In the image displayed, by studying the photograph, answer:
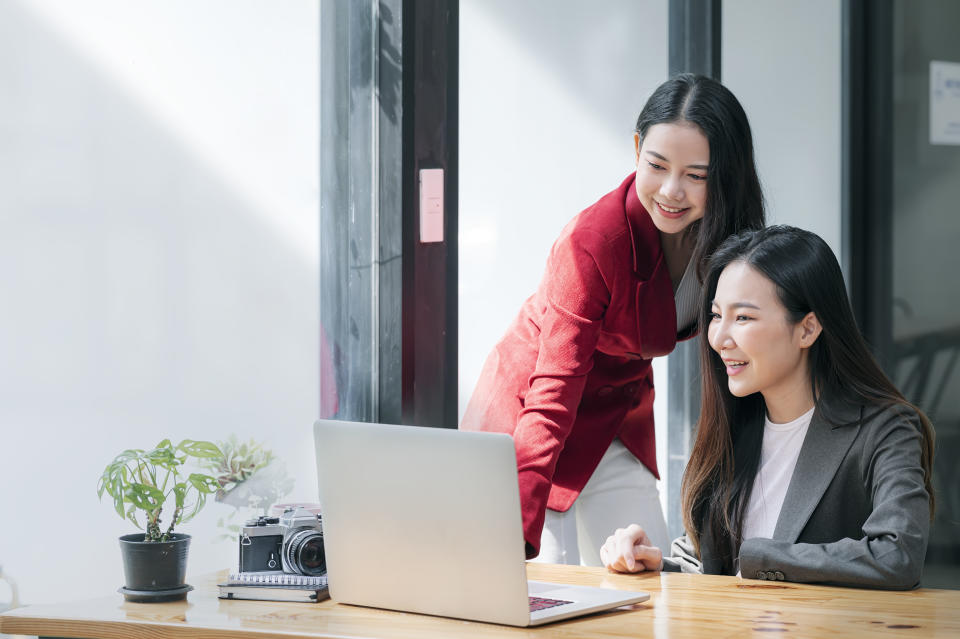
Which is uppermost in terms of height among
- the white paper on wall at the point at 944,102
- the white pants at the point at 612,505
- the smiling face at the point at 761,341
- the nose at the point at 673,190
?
the white paper on wall at the point at 944,102

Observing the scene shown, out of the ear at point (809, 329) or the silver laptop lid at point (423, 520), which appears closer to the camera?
the silver laptop lid at point (423, 520)

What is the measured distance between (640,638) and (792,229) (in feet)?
2.87

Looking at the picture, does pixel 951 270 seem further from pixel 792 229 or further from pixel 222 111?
pixel 222 111

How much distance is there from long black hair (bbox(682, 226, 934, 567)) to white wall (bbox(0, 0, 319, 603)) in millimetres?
763

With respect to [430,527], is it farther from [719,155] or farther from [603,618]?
[719,155]

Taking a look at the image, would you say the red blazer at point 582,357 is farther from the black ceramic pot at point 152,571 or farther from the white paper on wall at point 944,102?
the white paper on wall at point 944,102

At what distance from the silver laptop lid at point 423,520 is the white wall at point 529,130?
3.16 feet

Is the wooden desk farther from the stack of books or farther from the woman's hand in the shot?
the woman's hand

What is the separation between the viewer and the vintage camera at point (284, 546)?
1488 millimetres

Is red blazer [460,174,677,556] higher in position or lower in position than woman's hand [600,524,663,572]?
higher

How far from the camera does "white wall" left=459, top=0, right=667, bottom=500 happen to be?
2.36 metres

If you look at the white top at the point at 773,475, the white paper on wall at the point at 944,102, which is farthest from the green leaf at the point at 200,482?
the white paper on wall at the point at 944,102


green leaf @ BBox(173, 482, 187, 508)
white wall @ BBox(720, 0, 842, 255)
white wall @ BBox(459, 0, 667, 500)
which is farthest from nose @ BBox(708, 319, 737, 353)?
white wall @ BBox(720, 0, 842, 255)

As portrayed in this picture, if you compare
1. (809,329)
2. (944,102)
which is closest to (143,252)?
(809,329)
